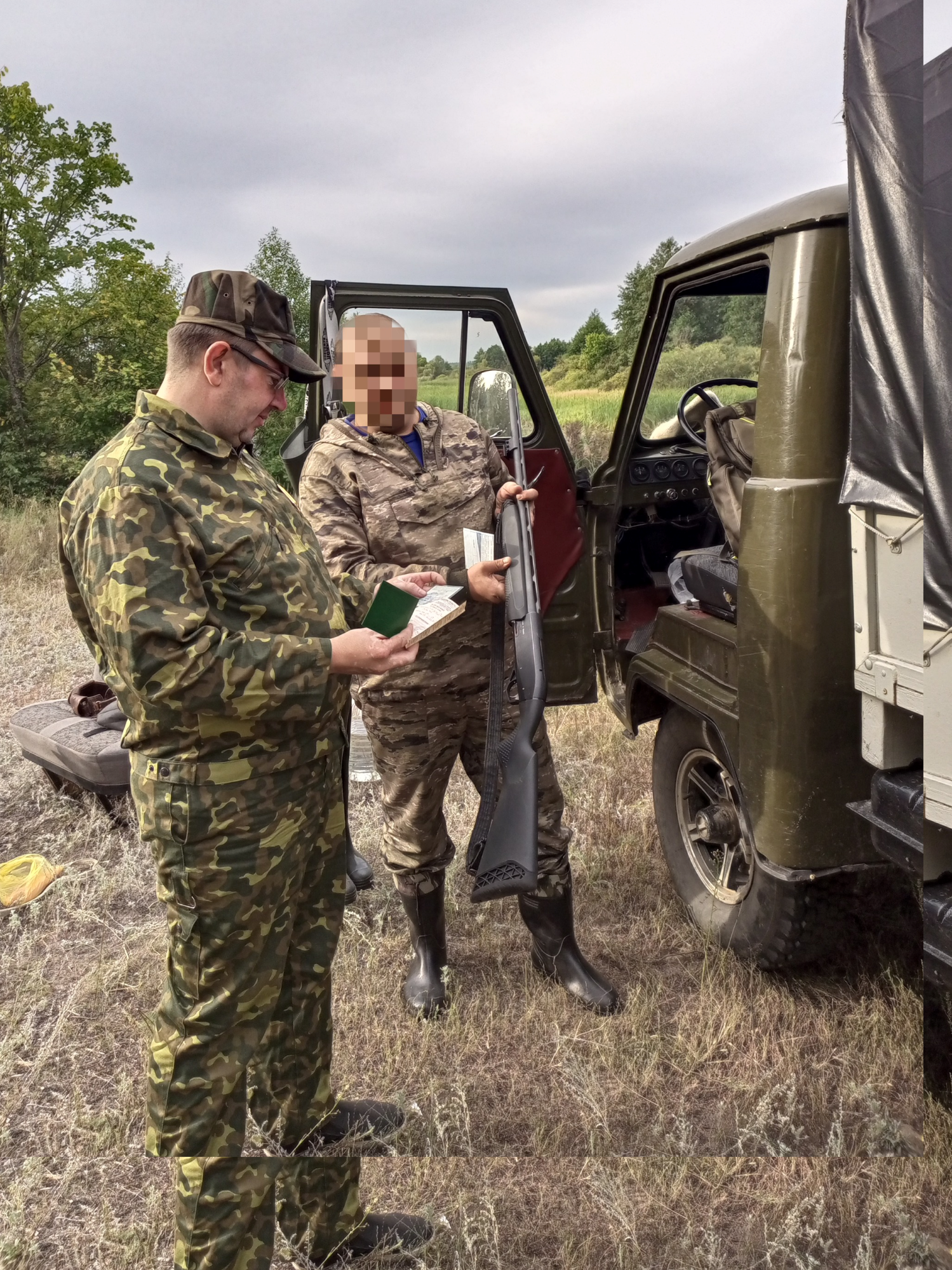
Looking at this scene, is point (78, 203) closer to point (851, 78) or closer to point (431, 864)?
point (851, 78)

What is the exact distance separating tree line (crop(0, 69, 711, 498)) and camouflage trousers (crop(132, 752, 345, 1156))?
2.06 ft

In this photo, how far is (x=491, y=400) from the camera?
184 cm

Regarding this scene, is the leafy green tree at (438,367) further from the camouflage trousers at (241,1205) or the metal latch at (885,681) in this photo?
the camouflage trousers at (241,1205)

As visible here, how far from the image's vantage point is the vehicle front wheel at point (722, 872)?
6.53 ft

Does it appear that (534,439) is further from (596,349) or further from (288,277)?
(288,277)

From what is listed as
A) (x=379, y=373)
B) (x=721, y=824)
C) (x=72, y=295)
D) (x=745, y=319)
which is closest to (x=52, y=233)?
(x=72, y=295)

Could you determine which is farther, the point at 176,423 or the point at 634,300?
the point at 634,300

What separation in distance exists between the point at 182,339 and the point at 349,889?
5.06 ft

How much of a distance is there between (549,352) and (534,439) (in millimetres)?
386

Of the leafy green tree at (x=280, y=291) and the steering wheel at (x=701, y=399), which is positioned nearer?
the leafy green tree at (x=280, y=291)

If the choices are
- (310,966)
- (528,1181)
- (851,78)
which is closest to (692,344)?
(851,78)

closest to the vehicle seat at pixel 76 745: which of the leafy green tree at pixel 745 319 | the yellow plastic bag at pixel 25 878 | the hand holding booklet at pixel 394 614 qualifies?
the yellow plastic bag at pixel 25 878

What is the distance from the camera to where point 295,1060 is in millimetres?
1627

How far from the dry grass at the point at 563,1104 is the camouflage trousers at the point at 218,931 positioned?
35cm
